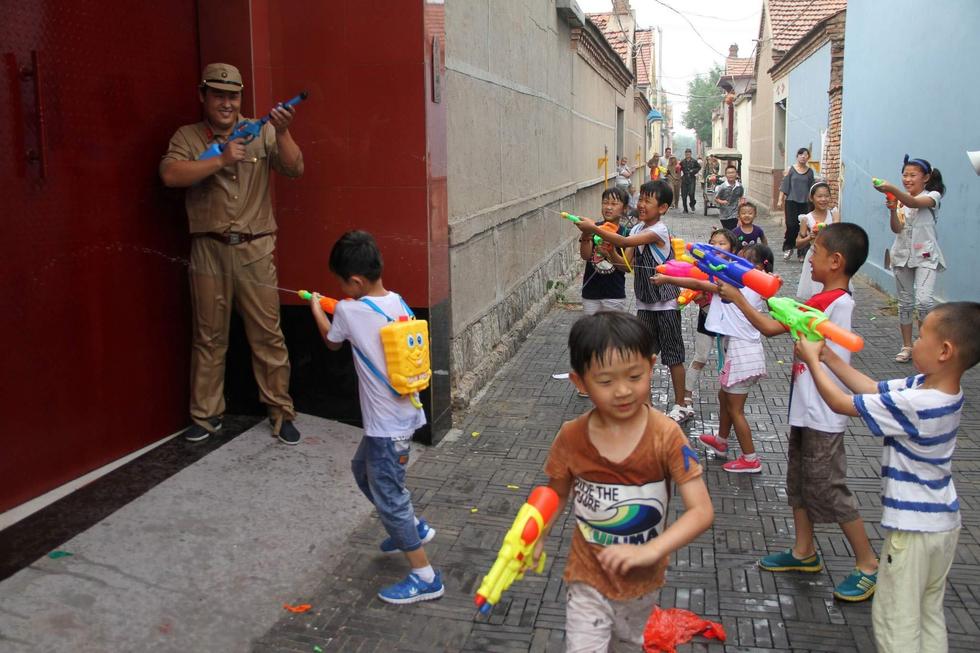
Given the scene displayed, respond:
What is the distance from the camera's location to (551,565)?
445cm

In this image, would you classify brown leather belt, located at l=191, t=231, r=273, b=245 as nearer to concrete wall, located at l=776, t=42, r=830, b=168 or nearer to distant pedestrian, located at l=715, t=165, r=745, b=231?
distant pedestrian, located at l=715, t=165, r=745, b=231

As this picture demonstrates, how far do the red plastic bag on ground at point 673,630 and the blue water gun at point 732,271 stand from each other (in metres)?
1.38

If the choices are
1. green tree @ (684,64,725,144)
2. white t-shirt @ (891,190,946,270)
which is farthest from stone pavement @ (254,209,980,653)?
green tree @ (684,64,725,144)

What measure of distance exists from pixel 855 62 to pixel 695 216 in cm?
1348

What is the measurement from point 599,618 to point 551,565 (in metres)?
1.69

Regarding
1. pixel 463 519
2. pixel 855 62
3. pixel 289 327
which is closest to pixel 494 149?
pixel 289 327

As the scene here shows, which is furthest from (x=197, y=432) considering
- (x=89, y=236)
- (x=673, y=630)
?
(x=673, y=630)

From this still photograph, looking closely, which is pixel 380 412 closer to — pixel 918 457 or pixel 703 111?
pixel 918 457

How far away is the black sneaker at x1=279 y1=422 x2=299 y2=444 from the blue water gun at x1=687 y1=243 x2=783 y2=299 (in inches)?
116

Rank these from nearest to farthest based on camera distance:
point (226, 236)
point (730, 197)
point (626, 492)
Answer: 1. point (626, 492)
2. point (226, 236)
3. point (730, 197)

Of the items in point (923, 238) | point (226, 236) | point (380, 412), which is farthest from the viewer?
point (923, 238)

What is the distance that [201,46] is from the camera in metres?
5.71

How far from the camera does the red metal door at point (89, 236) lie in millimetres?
4375

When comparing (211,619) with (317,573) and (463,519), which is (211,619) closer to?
(317,573)
